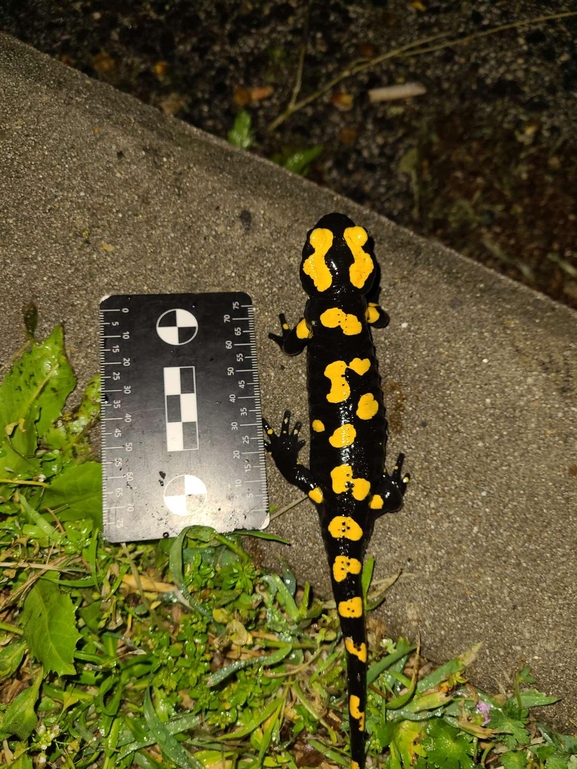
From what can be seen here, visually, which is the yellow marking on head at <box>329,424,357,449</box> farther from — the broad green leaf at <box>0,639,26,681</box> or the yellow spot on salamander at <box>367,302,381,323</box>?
the broad green leaf at <box>0,639,26,681</box>

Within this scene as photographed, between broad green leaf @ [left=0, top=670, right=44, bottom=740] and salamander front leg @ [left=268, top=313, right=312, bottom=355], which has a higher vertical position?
salamander front leg @ [left=268, top=313, right=312, bottom=355]

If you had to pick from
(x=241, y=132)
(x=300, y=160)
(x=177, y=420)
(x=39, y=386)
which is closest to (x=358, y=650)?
(x=177, y=420)

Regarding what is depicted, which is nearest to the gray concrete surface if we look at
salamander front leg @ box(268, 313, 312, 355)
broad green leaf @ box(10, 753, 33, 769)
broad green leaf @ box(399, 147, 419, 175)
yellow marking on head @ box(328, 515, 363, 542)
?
salamander front leg @ box(268, 313, 312, 355)

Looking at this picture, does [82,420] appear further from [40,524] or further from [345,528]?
[345,528]

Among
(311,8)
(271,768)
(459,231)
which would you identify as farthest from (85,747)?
(311,8)

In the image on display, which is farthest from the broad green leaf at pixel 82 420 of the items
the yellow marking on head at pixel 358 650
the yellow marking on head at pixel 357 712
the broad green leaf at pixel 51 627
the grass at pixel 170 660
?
the yellow marking on head at pixel 357 712

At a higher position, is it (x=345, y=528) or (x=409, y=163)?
(x=409, y=163)

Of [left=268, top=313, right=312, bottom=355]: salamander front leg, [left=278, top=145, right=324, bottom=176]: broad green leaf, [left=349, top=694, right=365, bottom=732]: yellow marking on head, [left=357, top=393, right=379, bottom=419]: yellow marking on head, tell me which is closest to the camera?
[left=349, top=694, right=365, bottom=732]: yellow marking on head
